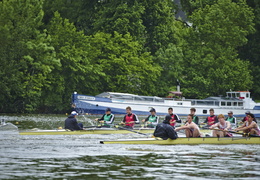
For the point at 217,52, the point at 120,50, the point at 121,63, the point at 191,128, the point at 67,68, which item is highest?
the point at 217,52

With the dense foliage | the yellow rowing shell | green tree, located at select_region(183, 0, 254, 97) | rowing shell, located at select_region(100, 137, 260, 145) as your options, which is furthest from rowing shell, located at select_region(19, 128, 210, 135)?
green tree, located at select_region(183, 0, 254, 97)

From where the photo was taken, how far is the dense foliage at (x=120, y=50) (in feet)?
235

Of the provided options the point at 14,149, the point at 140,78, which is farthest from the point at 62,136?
the point at 140,78

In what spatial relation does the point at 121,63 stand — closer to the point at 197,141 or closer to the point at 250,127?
the point at 250,127

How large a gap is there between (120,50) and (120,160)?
5741 cm

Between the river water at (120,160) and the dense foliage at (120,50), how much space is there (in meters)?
39.4

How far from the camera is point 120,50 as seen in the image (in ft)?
267

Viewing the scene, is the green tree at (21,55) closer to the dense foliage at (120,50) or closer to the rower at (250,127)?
the dense foliage at (120,50)

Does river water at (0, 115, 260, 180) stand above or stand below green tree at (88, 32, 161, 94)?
Result: below

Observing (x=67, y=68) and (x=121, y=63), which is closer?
(x=67, y=68)

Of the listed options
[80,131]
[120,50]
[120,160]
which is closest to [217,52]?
[120,50]

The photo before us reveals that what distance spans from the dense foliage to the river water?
3940 cm

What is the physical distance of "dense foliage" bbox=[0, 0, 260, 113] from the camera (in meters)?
71.6

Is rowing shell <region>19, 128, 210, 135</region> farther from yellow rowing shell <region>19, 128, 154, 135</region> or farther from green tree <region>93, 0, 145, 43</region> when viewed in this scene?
green tree <region>93, 0, 145, 43</region>
